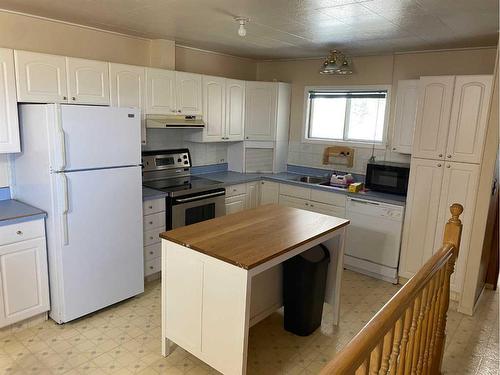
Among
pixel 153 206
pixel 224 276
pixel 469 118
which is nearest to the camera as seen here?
pixel 224 276

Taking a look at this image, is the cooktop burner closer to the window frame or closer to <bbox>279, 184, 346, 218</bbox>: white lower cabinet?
<bbox>279, 184, 346, 218</bbox>: white lower cabinet

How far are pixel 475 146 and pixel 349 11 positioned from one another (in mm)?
1739

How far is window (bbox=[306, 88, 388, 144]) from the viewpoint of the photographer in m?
4.50

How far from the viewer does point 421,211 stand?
370 cm

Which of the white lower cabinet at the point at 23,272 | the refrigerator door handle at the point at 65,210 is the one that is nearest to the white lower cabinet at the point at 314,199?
the refrigerator door handle at the point at 65,210

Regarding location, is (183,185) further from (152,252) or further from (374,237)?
(374,237)

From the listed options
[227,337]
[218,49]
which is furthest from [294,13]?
[227,337]

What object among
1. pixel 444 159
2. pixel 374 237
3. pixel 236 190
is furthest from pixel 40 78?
pixel 444 159

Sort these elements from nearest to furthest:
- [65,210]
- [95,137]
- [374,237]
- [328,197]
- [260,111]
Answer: [65,210] < [95,137] < [374,237] < [328,197] < [260,111]

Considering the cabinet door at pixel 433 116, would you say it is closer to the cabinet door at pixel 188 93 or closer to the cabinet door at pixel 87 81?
the cabinet door at pixel 188 93

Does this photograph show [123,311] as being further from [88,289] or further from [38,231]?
[38,231]

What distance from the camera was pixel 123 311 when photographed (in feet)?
10.6

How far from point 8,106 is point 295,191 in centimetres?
301

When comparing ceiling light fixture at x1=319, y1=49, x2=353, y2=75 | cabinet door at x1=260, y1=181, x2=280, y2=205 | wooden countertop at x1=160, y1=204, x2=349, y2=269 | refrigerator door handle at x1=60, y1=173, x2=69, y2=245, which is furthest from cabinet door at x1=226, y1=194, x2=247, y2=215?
refrigerator door handle at x1=60, y1=173, x2=69, y2=245
